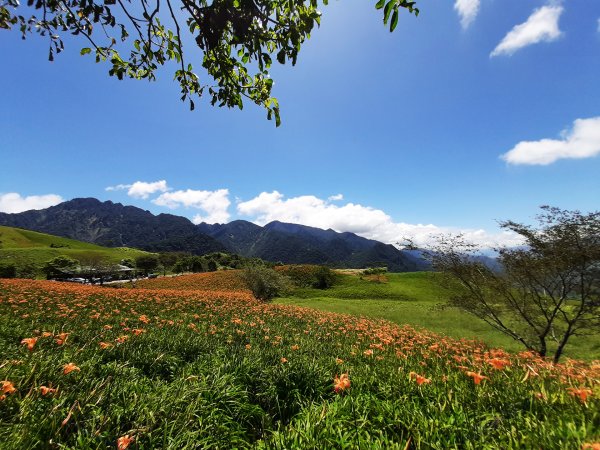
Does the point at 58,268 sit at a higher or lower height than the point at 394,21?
lower

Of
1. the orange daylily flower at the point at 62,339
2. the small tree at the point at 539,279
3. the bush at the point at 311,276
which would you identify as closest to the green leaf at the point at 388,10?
the orange daylily flower at the point at 62,339

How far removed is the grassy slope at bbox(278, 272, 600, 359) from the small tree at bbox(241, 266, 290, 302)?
1.98 meters

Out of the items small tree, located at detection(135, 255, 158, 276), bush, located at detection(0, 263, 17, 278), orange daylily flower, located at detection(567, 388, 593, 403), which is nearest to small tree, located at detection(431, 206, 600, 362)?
orange daylily flower, located at detection(567, 388, 593, 403)

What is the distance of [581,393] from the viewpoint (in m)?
3.29

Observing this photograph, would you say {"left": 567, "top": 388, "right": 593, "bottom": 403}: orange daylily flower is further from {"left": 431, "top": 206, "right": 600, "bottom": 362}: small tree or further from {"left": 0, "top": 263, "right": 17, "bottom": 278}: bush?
{"left": 0, "top": 263, "right": 17, "bottom": 278}: bush

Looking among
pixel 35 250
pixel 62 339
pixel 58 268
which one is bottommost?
pixel 58 268

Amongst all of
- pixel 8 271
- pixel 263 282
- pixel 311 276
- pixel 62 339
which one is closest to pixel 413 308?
pixel 263 282

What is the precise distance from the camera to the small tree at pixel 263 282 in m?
32.7

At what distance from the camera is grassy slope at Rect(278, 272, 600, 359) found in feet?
52.0

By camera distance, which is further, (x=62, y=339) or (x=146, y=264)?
(x=146, y=264)

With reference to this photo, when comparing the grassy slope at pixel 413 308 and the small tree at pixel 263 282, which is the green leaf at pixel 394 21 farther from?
the small tree at pixel 263 282

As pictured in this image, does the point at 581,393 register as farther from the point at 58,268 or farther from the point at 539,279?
the point at 58,268

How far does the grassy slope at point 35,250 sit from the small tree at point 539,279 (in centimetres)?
8002

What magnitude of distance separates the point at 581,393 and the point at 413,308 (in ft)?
88.5
